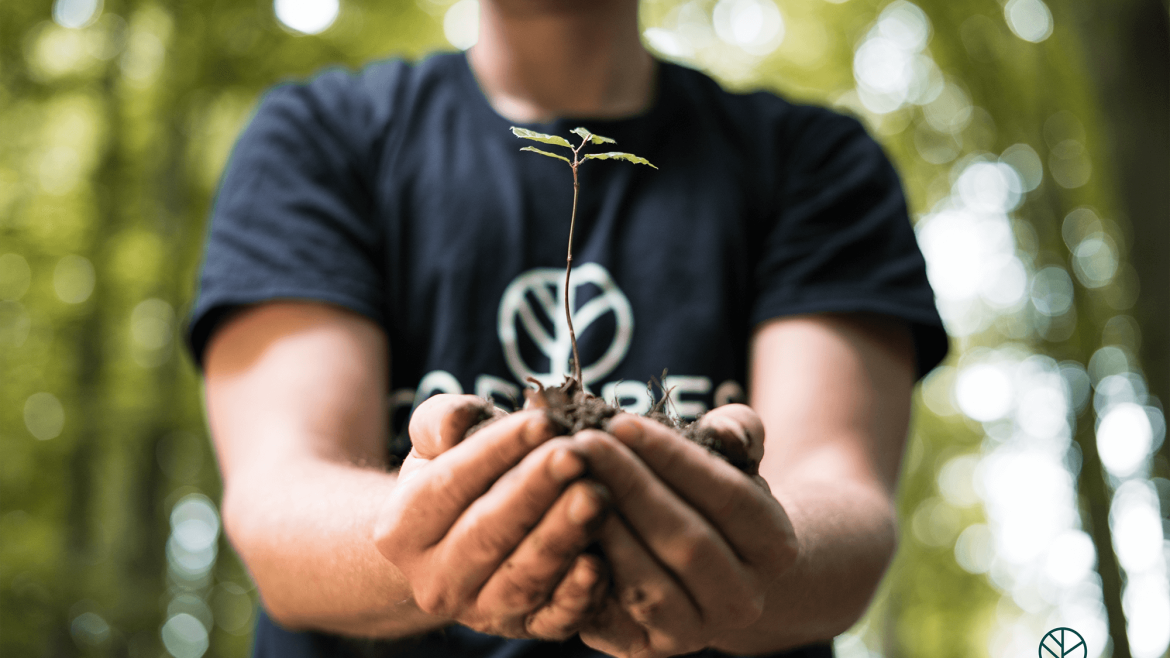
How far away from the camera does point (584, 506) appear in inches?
38.2

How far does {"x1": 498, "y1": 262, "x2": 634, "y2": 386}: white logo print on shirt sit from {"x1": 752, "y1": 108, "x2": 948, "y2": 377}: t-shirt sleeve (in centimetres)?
42

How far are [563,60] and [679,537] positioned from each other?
1.62 metres

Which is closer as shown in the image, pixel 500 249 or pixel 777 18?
pixel 500 249

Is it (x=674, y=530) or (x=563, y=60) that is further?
(x=563, y=60)

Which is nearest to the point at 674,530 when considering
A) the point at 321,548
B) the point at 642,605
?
the point at 642,605

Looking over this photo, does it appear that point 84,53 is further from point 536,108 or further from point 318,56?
point 536,108

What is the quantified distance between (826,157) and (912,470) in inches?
543

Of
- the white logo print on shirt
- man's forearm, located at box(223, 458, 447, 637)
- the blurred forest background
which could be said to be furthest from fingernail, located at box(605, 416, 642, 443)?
the blurred forest background

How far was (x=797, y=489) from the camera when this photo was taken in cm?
169

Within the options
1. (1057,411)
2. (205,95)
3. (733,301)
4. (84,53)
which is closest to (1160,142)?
(1057,411)

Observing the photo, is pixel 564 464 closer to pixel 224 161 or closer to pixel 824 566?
pixel 824 566

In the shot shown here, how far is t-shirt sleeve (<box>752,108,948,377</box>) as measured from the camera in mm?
2096

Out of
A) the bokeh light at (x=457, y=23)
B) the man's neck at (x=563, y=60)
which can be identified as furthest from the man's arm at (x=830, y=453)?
the bokeh light at (x=457, y=23)

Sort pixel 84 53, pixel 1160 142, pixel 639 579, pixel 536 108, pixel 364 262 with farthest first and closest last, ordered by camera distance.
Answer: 1. pixel 84 53
2. pixel 1160 142
3. pixel 536 108
4. pixel 364 262
5. pixel 639 579
